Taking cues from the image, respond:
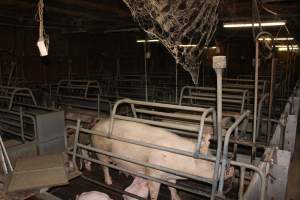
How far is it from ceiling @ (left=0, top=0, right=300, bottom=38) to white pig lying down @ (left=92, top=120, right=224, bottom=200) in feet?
6.85

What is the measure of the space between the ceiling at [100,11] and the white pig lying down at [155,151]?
209cm

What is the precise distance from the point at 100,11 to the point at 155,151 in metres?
3.69

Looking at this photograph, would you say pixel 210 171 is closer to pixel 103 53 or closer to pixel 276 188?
pixel 276 188

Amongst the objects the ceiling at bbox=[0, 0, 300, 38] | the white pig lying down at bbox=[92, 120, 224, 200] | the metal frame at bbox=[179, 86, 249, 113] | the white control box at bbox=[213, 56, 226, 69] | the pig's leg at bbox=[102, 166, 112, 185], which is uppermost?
the ceiling at bbox=[0, 0, 300, 38]

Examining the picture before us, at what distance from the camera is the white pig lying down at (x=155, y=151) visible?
2502mm

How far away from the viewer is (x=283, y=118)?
127 inches

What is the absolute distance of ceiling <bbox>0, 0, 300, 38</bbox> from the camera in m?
4.48

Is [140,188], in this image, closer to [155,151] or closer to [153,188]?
[153,188]

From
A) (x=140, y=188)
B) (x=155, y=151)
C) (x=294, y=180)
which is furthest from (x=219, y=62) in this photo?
(x=294, y=180)

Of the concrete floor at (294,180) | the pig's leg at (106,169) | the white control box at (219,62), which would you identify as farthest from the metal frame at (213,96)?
the white control box at (219,62)

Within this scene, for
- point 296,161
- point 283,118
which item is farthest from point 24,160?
point 296,161

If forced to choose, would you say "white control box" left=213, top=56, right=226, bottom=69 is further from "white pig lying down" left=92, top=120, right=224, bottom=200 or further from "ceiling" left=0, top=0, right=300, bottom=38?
"ceiling" left=0, top=0, right=300, bottom=38

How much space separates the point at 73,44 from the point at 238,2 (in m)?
6.39

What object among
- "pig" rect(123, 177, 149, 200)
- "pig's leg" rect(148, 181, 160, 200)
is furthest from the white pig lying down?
"pig" rect(123, 177, 149, 200)
